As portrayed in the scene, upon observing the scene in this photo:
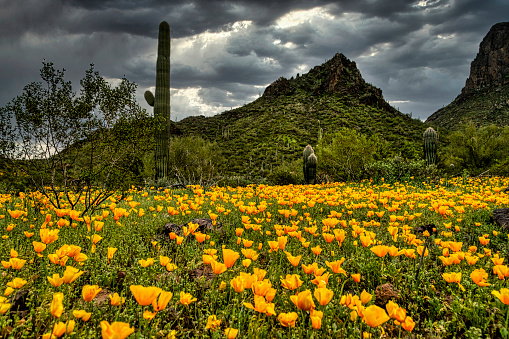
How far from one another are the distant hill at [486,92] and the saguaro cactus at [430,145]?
4265cm

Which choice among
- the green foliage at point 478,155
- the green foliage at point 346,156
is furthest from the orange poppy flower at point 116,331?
the green foliage at point 478,155

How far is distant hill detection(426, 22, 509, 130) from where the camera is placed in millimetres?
52594

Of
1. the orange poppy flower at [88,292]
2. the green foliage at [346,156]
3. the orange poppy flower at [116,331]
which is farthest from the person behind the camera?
the green foliage at [346,156]

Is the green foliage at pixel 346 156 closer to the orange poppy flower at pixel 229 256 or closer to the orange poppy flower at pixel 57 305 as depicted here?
the orange poppy flower at pixel 229 256

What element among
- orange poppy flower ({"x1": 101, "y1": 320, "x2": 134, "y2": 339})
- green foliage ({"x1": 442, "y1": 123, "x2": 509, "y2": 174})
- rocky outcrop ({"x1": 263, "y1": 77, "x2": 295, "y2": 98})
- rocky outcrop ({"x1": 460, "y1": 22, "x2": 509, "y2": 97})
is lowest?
orange poppy flower ({"x1": 101, "y1": 320, "x2": 134, "y2": 339})

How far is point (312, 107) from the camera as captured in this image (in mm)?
61312

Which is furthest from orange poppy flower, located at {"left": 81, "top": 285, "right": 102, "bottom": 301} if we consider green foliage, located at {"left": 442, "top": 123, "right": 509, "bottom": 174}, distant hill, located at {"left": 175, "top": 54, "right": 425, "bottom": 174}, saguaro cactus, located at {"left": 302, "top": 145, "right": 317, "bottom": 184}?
distant hill, located at {"left": 175, "top": 54, "right": 425, "bottom": 174}

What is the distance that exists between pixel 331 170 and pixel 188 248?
15592 millimetres

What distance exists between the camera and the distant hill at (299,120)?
40969 mm

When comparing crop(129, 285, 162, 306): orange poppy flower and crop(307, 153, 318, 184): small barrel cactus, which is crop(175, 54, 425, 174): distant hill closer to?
crop(307, 153, 318, 184): small barrel cactus

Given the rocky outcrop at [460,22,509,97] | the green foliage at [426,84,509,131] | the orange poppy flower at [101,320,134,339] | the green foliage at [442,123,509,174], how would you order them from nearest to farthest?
1. the orange poppy flower at [101,320,134,339]
2. the green foliage at [442,123,509,174]
3. the green foliage at [426,84,509,131]
4. the rocky outcrop at [460,22,509,97]

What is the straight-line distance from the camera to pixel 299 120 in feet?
179

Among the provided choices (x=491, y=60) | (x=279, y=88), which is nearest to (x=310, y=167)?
(x=279, y=88)

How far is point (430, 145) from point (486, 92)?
75.8 m
